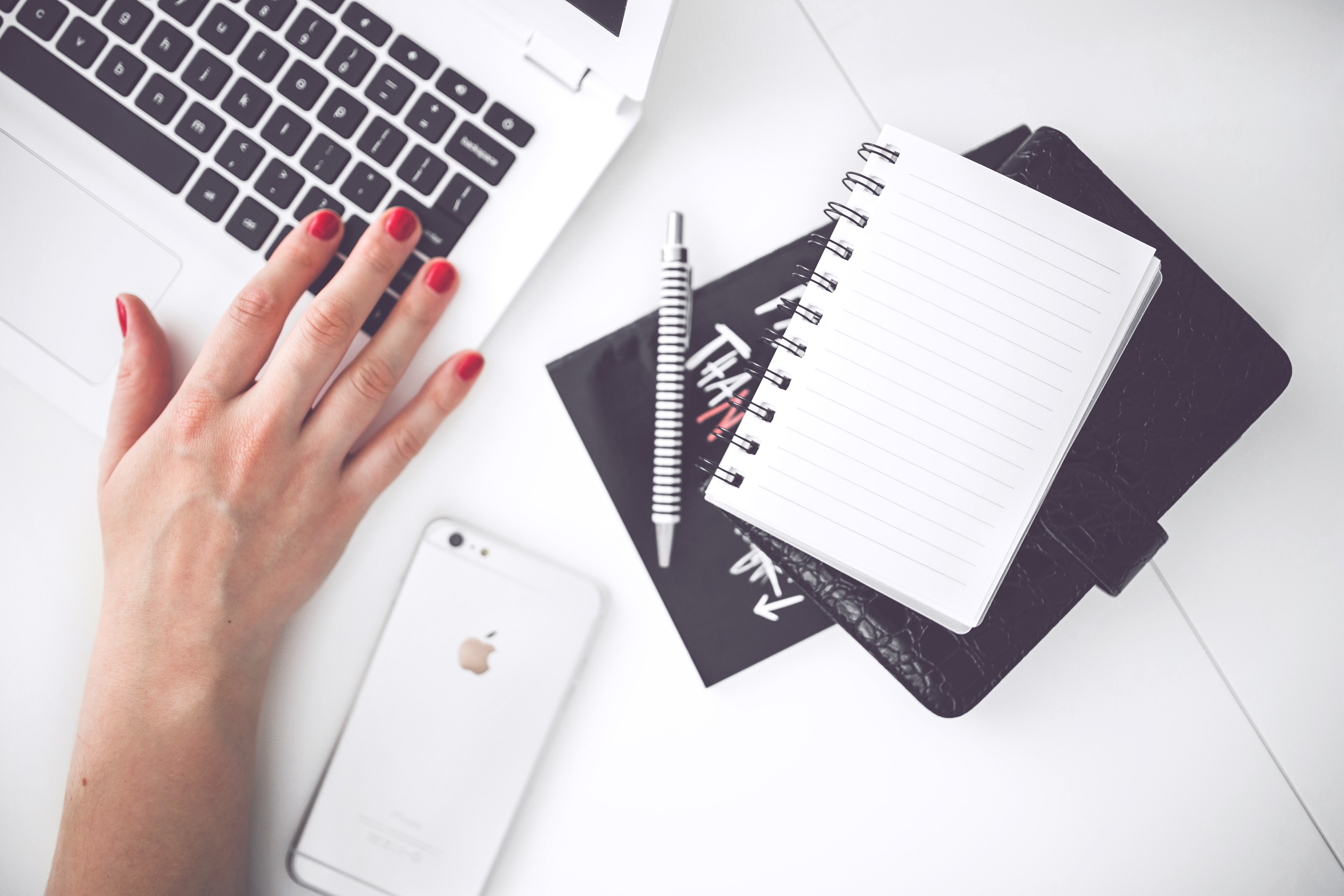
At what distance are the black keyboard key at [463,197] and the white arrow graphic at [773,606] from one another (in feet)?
1.11

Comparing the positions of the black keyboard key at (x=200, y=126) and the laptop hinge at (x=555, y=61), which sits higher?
the laptop hinge at (x=555, y=61)

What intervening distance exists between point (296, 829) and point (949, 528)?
0.52 m

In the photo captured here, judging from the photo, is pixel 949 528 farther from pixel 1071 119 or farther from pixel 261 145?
pixel 261 145

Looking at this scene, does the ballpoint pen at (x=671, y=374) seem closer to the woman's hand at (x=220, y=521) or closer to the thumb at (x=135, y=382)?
the woman's hand at (x=220, y=521)

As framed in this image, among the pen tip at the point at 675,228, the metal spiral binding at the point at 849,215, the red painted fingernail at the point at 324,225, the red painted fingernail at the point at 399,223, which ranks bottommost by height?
the red painted fingernail at the point at 324,225

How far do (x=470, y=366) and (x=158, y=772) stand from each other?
0.35m

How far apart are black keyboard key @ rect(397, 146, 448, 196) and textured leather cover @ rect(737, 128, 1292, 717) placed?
32cm

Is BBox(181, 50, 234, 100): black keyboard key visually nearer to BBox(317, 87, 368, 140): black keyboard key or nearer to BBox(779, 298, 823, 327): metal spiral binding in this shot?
BBox(317, 87, 368, 140): black keyboard key

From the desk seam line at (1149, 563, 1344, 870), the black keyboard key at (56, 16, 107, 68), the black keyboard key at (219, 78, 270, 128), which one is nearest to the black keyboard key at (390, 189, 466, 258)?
the black keyboard key at (219, 78, 270, 128)

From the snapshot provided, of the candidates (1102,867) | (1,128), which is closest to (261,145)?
(1,128)

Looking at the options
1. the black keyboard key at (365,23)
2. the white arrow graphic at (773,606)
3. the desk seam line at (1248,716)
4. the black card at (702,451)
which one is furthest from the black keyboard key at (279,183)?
the desk seam line at (1248,716)

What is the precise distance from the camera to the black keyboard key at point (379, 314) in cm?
50

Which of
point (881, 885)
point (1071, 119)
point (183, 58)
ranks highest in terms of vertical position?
point (1071, 119)

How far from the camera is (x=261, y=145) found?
47cm
